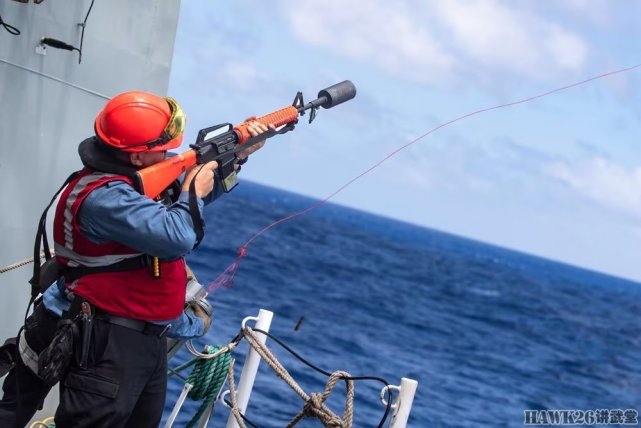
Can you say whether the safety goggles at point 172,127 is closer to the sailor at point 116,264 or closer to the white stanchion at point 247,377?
the sailor at point 116,264

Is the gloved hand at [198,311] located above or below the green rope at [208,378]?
above

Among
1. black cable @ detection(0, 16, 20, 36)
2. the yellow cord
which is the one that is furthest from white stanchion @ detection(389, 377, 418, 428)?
black cable @ detection(0, 16, 20, 36)

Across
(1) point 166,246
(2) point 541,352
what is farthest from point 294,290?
(1) point 166,246

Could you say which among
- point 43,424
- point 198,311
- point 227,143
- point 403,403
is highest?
point 227,143

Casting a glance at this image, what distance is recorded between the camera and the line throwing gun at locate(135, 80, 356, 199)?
4.01 meters

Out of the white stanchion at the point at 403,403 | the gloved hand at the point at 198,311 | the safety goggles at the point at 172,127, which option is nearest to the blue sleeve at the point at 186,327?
the gloved hand at the point at 198,311

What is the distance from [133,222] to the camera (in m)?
3.74

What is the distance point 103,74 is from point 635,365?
37619 millimetres

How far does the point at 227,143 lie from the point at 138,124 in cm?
65

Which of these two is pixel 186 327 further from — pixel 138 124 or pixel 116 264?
pixel 138 124

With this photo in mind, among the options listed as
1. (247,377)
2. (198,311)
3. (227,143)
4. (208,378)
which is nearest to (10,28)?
(227,143)

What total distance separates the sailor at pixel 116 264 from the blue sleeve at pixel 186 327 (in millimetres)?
261

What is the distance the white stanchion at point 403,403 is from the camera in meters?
4.76

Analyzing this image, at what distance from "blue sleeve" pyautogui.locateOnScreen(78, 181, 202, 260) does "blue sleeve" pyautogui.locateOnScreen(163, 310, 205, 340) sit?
0.57m
